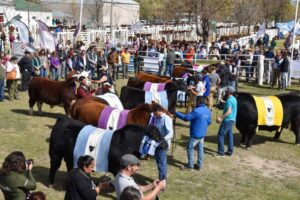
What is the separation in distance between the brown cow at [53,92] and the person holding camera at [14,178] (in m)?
7.20

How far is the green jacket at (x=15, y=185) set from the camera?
504cm

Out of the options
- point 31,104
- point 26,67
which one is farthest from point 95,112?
point 26,67

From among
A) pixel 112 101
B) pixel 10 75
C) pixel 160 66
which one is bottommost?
pixel 112 101

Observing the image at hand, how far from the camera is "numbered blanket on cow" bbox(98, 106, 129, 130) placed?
29.4ft

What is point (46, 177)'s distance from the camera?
27.3 feet

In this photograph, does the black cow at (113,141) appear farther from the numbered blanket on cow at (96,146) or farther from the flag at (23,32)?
the flag at (23,32)

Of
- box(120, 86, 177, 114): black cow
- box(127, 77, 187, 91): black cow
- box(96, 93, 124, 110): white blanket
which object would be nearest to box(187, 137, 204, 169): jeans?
box(96, 93, 124, 110): white blanket

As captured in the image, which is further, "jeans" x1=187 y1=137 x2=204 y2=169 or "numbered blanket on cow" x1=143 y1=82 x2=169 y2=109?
"numbered blanket on cow" x1=143 y1=82 x2=169 y2=109

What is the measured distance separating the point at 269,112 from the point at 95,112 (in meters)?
4.62

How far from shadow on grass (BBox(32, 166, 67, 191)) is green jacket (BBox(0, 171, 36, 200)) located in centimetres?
269

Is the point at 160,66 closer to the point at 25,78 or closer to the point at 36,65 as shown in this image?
the point at 36,65

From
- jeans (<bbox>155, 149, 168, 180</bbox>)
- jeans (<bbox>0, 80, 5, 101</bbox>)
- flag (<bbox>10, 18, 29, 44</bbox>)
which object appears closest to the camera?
jeans (<bbox>155, 149, 168, 180</bbox>)

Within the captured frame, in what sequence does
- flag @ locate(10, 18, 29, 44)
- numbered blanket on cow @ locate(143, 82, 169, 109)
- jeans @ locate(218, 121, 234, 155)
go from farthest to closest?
1. flag @ locate(10, 18, 29, 44)
2. numbered blanket on cow @ locate(143, 82, 169, 109)
3. jeans @ locate(218, 121, 234, 155)

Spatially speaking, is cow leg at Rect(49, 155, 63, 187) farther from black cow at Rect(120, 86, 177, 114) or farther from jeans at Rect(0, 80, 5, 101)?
jeans at Rect(0, 80, 5, 101)
